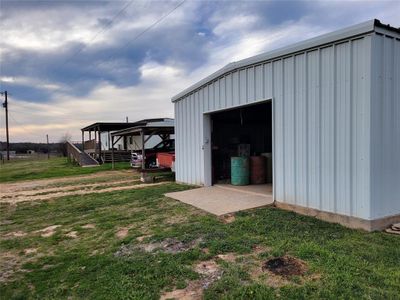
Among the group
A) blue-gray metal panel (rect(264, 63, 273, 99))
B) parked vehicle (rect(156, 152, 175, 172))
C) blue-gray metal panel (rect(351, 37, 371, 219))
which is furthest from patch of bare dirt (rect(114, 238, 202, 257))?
parked vehicle (rect(156, 152, 175, 172))

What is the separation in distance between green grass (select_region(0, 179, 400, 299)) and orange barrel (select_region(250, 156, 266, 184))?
10.7ft

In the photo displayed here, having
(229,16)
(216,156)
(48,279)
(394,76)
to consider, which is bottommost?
(48,279)

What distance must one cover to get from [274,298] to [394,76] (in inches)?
160

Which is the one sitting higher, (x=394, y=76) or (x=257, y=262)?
(x=394, y=76)

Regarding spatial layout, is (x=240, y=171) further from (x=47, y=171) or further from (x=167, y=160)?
(x=47, y=171)

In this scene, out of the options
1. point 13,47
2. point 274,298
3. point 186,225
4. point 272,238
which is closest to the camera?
point 274,298

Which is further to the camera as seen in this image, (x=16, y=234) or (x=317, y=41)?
(x=16, y=234)

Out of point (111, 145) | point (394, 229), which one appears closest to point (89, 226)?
point (394, 229)

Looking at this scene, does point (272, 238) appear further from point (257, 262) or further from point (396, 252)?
point (396, 252)

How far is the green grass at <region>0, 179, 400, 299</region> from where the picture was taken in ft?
9.37

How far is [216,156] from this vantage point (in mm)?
10500

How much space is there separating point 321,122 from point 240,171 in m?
3.92

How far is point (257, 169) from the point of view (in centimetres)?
892

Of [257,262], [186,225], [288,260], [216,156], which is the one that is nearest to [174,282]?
[257,262]
